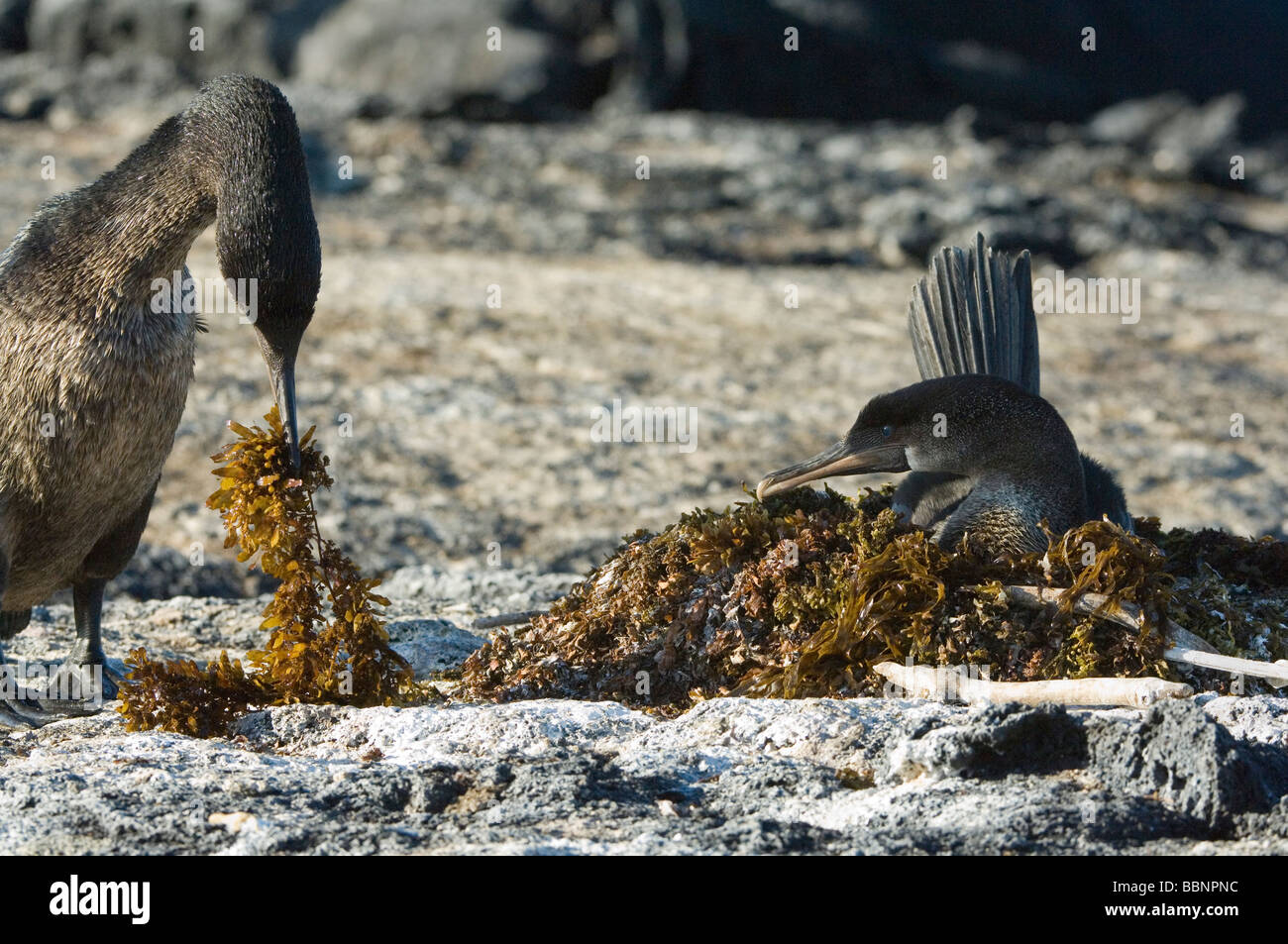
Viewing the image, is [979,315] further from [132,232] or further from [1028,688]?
[132,232]

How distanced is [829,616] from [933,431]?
92cm

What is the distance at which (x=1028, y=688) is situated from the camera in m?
4.16

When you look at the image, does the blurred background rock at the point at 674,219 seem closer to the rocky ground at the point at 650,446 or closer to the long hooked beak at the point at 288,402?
the rocky ground at the point at 650,446

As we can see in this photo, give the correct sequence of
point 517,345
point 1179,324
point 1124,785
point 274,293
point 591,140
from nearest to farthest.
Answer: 1. point 1124,785
2. point 274,293
3. point 517,345
4. point 1179,324
5. point 591,140

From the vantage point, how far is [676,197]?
55.8 ft

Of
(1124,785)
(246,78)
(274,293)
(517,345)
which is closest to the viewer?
(1124,785)

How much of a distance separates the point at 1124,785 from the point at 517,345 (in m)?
9.37

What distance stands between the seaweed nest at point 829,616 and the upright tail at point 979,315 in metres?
1.16

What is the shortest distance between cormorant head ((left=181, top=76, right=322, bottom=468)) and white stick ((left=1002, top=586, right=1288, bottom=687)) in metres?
2.19

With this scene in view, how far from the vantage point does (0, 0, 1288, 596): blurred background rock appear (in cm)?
1037

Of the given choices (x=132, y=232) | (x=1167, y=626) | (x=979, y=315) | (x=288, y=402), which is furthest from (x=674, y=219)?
(x=1167, y=626)
